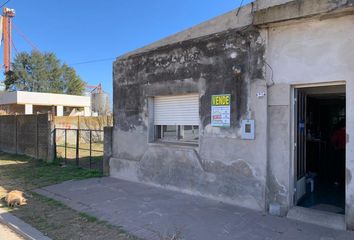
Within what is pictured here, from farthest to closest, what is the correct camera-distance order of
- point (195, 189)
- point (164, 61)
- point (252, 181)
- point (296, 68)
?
point (164, 61) < point (195, 189) < point (252, 181) < point (296, 68)

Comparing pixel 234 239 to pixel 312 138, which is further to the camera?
pixel 312 138

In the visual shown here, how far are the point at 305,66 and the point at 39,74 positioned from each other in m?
49.0

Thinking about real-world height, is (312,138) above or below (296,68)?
below

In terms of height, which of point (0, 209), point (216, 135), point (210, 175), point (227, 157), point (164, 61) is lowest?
point (0, 209)

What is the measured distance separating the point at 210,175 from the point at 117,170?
365 cm

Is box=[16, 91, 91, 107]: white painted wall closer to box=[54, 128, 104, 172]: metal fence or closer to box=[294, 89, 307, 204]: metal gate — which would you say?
box=[54, 128, 104, 172]: metal fence

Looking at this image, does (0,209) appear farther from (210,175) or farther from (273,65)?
(273,65)

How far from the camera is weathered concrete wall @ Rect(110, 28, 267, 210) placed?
6375mm

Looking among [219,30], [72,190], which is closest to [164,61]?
[219,30]

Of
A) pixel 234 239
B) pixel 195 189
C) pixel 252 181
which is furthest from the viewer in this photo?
pixel 195 189

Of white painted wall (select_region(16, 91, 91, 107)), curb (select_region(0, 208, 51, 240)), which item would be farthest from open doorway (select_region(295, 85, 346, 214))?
white painted wall (select_region(16, 91, 91, 107))

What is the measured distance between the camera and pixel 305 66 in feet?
18.6

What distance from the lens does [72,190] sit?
8359 millimetres

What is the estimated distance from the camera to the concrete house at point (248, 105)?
5.45 meters
